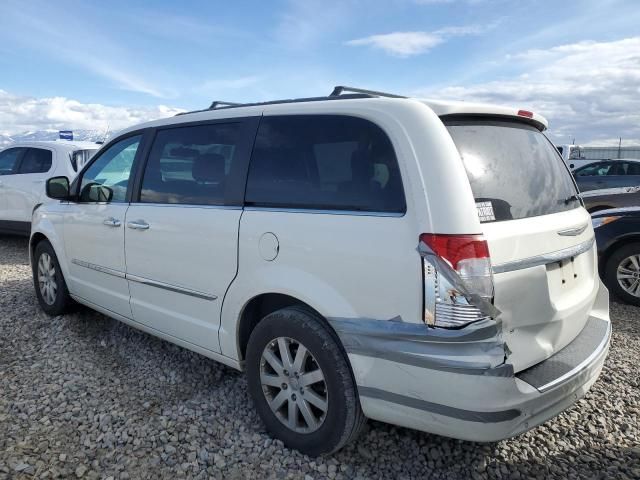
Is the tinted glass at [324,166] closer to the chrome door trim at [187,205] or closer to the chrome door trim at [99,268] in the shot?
the chrome door trim at [187,205]

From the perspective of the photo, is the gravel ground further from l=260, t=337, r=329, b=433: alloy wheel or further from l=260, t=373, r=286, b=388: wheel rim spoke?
l=260, t=373, r=286, b=388: wheel rim spoke

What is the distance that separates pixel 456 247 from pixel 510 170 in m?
0.67

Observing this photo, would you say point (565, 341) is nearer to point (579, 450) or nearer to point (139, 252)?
point (579, 450)

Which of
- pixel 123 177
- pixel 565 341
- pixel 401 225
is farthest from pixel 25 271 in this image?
pixel 565 341

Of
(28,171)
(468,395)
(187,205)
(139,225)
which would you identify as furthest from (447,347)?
(28,171)

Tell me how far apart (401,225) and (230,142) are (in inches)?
53.0

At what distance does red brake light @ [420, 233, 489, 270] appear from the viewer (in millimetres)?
2035

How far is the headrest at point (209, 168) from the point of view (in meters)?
3.03

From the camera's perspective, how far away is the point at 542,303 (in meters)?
2.28

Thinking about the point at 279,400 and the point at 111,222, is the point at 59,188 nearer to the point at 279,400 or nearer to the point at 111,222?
the point at 111,222

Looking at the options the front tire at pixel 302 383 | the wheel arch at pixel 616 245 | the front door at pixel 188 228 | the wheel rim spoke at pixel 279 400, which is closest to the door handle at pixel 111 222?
the front door at pixel 188 228

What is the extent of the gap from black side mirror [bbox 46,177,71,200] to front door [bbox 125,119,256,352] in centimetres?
107

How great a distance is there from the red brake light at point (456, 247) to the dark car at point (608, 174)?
11.5 meters

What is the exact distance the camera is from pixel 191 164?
Result: 10.7ft
